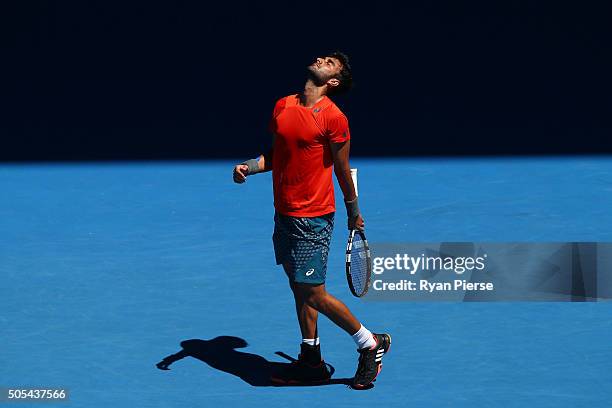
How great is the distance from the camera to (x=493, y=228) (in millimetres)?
10492

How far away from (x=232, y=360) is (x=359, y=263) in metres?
1.01

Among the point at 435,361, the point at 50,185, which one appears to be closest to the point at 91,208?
the point at 50,185

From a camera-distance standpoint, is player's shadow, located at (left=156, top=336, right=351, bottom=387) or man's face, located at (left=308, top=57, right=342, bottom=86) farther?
player's shadow, located at (left=156, top=336, right=351, bottom=387)

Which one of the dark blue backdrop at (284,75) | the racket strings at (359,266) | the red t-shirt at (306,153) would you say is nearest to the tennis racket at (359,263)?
the racket strings at (359,266)

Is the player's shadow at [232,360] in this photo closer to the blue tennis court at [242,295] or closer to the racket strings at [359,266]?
the blue tennis court at [242,295]

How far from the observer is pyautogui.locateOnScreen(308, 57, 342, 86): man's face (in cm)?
800

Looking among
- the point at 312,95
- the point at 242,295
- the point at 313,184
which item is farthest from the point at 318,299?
the point at 242,295

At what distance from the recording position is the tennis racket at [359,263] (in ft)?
26.4

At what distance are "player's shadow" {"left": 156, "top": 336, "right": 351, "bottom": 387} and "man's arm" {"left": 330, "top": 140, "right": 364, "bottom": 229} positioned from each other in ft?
3.16

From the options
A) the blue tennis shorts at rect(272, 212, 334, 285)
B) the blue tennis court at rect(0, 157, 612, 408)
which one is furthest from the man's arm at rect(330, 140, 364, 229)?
the blue tennis court at rect(0, 157, 612, 408)

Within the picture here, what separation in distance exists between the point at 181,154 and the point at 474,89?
3.20 m

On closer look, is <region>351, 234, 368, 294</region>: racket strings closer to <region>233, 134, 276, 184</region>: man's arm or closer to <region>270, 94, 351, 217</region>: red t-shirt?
<region>270, 94, 351, 217</region>: red t-shirt

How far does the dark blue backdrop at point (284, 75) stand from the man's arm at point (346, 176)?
459cm

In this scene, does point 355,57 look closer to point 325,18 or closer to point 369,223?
point 325,18
